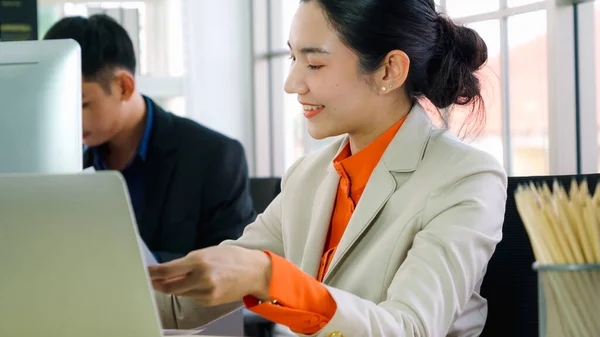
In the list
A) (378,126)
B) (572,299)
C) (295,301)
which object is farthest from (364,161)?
(572,299)

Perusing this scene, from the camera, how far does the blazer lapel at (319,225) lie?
156 centimetres

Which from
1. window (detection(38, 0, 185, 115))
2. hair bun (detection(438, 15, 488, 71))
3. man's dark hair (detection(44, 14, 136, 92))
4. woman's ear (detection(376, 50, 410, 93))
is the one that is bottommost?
woman's ear (detection(376, 50, 410, 93))

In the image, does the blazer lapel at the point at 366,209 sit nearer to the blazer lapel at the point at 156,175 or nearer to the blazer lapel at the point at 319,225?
the blazer lapel at the point at 319,225

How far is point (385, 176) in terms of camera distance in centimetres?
150

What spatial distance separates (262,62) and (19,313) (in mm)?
5494

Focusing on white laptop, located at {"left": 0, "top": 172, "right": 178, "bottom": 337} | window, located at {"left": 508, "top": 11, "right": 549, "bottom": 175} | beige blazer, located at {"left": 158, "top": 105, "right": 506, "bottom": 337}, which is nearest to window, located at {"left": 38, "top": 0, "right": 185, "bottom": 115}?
window, located at {"left": 508, "top": 11, "right": 549, "bottom": 175}

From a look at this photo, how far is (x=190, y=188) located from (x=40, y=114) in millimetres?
1525

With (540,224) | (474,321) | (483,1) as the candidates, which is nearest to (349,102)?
(474,321)

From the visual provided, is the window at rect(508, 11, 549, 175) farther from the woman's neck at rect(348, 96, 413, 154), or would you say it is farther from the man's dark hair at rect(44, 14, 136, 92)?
the woman's neck at rect(348, 96, 413, 154)

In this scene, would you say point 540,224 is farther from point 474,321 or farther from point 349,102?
point 349,102

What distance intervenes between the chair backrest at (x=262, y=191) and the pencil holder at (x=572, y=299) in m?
1.68

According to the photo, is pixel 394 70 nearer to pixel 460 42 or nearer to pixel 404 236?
pixel 460 42

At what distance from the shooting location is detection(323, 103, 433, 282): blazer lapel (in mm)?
1465

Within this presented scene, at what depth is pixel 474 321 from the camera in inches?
56.4
